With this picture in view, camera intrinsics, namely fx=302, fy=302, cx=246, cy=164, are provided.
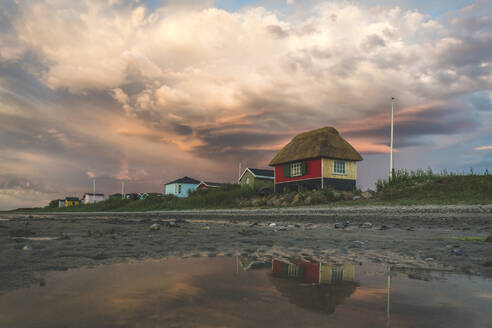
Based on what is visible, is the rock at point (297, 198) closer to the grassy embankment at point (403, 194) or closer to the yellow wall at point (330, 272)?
the grassy embankment at point (403, 194)

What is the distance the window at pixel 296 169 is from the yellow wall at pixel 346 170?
2969 millimetres

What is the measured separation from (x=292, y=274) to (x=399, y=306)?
37.1 inches

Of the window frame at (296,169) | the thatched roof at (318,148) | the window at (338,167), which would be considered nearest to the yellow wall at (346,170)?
the window at (338,167)

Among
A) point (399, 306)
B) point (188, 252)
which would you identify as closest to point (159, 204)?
point (188, 252)

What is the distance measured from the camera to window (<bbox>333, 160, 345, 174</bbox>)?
29.9m

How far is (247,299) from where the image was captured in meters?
1.70

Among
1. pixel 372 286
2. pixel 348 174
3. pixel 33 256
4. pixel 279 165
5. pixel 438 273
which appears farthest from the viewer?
pixel 279 165

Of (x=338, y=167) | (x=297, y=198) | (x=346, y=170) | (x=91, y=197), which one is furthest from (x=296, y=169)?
(x=91, y=197)

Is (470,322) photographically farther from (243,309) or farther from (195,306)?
(195,306)

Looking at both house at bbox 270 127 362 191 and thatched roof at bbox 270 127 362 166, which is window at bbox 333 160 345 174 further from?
thatched roof at bbox 270 127 362 166

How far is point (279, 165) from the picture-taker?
113 feet

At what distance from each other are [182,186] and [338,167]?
40.7 m

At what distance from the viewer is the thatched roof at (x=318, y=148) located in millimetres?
29922

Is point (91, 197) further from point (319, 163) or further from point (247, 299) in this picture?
point (247, 299)
